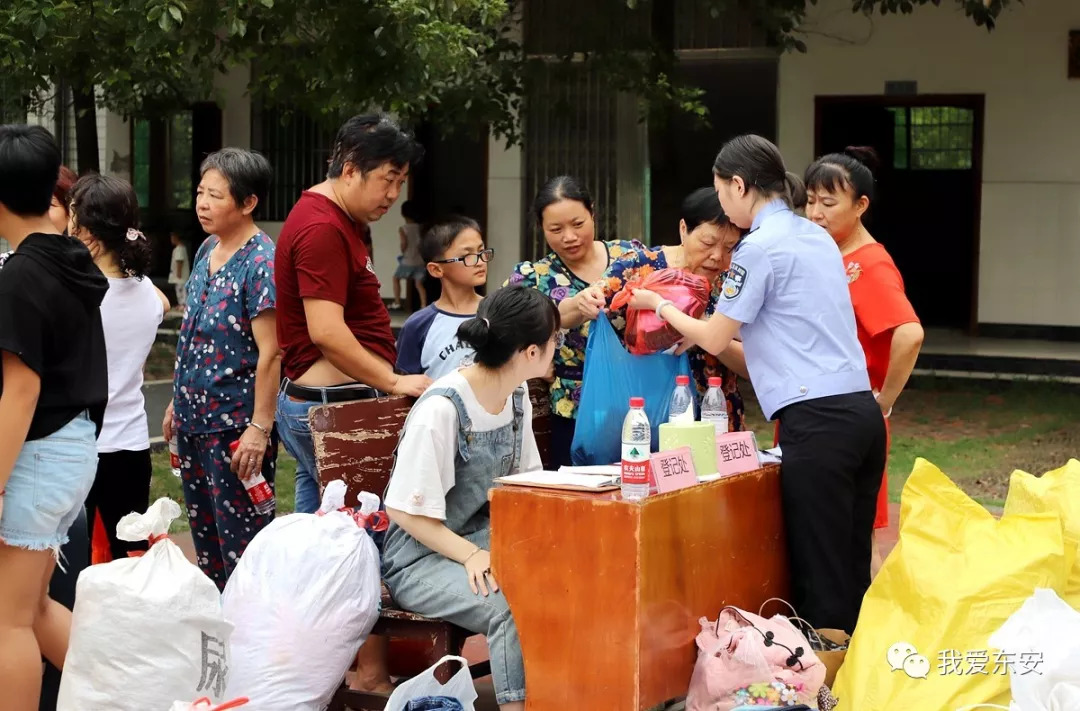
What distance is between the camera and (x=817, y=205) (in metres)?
4.98

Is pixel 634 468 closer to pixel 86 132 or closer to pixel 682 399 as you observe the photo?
pixel 682 399

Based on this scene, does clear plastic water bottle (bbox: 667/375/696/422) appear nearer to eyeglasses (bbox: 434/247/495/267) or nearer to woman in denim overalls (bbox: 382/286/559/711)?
A: woman in denim overalls (bbox: 382/286/559/711)

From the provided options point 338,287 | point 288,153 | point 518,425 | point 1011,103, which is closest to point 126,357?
point 338,287

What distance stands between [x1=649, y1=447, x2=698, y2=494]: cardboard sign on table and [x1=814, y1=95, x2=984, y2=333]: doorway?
11.7m

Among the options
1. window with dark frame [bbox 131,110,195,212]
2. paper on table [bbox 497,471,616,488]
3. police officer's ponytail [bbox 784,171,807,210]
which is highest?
window with dark frame [bbox 131,110,195,212]

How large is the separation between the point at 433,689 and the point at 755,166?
1813 mm

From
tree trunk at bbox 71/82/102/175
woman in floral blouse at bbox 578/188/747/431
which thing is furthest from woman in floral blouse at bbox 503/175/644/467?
tree trunk at bbox 71/82/102/175

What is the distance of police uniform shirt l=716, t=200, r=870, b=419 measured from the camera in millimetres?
4051

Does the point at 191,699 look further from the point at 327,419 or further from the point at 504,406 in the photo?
the point at 504,406

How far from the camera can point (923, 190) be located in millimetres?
16484

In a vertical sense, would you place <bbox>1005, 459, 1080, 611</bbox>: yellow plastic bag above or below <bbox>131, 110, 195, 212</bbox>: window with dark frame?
below

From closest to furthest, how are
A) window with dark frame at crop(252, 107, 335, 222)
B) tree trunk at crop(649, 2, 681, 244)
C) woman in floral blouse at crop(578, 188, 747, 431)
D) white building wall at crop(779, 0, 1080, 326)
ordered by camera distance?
woman in floral blouse at crop(578, 188, 747, 431) → tree trunk at crop(649, 2, 681, 244) → white building wall at crop(779, 0, 1080, 326) → window with dark frame at crop(252, 107, 335, 222)

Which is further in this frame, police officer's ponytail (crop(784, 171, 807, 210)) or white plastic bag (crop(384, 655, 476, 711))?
police officer's ponytail (crop(784, 171, 807, 210))

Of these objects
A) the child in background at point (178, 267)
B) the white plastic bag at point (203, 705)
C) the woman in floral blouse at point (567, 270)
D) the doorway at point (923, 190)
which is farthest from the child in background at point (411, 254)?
the white plastic bag at point (203, 705)
